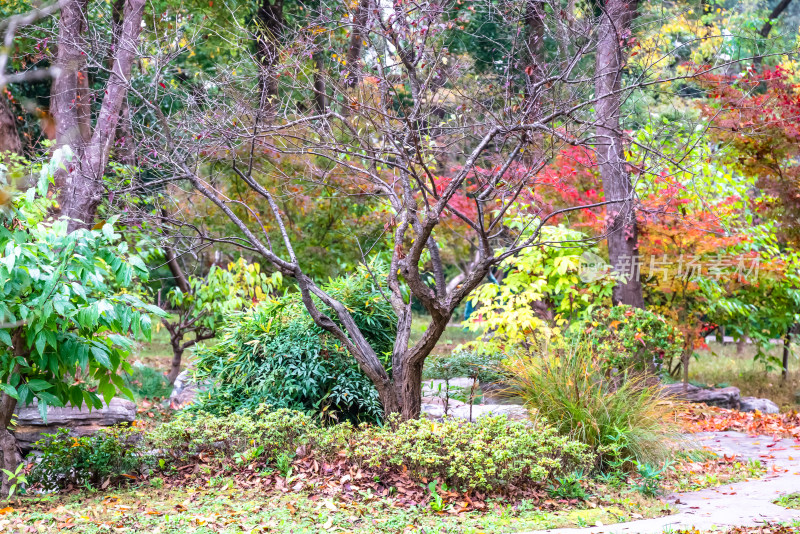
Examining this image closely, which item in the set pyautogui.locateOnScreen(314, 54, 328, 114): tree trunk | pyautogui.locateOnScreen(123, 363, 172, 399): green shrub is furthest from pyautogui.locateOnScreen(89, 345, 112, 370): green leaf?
pyautogui.locateOnScreen(123, 363, 172, 399): green shrub

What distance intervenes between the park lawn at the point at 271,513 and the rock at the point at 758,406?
230 inches

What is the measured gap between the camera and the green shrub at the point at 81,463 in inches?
197

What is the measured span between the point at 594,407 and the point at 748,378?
7.92 metres

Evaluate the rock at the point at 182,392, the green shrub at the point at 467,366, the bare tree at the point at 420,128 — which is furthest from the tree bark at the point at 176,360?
the bare tree at the point at 420,128

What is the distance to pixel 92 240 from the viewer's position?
4191 mm

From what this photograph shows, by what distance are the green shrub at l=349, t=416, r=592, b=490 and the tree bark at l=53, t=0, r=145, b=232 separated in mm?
3913

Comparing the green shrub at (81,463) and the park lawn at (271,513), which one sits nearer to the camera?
the park lawn at (271,513)

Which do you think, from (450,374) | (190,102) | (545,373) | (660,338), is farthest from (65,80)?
(660,338)

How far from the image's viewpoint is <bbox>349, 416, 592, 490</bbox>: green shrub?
4758 mm

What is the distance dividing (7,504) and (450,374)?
513 cm

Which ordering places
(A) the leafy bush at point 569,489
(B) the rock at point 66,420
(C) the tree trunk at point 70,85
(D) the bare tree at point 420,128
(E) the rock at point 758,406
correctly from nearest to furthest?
(A) the leafy bush at point 569,489 < (D) the bare tree at point 420,128 < (B) the rock at point 66,420 < (C) the tree trunk at point 70,85 < (E) the rock at point 758,406

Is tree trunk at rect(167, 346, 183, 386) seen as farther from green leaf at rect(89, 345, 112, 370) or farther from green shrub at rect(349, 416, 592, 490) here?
green leaf at rect(89, 345, 112, 370)

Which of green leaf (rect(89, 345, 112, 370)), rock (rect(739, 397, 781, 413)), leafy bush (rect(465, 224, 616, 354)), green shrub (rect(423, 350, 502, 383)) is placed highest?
leafy bush (rect(465, 224, 616, 354))

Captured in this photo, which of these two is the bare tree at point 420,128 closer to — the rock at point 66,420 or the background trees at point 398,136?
the background trees at point 398,136
